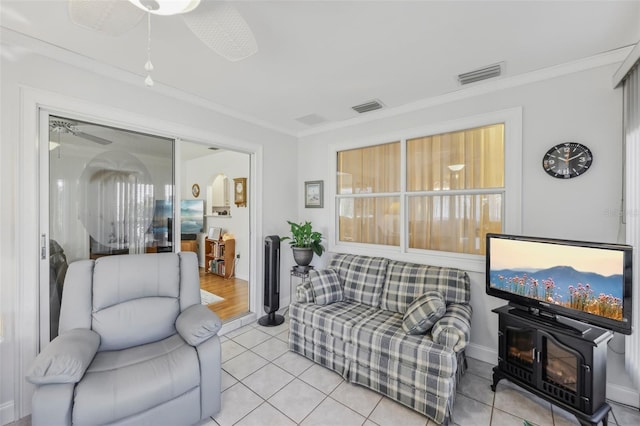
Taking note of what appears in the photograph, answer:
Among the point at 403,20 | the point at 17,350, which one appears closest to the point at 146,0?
the point at 403,20

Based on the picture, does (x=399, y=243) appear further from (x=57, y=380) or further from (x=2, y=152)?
(x=2, y=152)

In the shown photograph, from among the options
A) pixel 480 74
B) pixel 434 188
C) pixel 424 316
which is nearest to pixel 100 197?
pixel 424 316

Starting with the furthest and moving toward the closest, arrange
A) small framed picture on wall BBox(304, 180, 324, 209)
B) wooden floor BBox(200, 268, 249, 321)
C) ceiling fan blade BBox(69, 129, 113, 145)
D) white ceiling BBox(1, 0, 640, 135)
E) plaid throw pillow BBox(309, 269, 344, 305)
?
1. small framed picture on wall BBox(304, 180, 324, 209)
2. wooden floor BBox(200, 268, 249, 321)
3. plaid throw pillow BBox(309, 269, 344, 305)
4. ceiling fan blade BBox(69, 129, 113, 145)
5. white ceiling BBox(1, 0, 640, 135)

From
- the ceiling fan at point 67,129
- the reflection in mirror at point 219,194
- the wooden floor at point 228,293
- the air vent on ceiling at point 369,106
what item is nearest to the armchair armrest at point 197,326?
the wooden floor at point 228,293

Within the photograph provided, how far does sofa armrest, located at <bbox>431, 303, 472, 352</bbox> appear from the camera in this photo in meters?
1.84

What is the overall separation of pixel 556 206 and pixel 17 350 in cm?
420

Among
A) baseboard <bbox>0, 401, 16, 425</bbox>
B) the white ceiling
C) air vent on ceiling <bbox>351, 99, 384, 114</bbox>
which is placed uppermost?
the white ceiling

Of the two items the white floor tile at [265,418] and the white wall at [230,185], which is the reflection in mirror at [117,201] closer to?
the white floor tile at [265,418]

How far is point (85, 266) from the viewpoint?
1957 mm

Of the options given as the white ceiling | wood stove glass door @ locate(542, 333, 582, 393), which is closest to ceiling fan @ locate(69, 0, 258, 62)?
the white ceiling

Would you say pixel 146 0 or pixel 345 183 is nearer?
pixel 146 0

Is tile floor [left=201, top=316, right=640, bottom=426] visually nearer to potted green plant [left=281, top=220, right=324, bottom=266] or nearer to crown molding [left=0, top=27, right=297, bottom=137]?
potted green plant [left=281, top=220, right=324, bottom=266]

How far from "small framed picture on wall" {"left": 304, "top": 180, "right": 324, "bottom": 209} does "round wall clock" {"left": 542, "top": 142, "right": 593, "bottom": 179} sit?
2.45 metres

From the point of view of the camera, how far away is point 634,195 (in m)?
1.81
